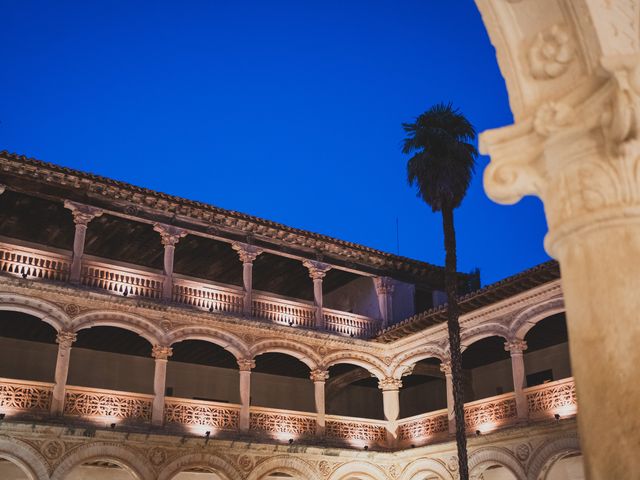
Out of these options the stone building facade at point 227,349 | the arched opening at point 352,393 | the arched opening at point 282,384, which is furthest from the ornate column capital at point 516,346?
the arched opening at point 282,384

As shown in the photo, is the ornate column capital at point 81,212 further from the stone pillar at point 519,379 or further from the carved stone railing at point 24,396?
the stone pillar at point 519,379

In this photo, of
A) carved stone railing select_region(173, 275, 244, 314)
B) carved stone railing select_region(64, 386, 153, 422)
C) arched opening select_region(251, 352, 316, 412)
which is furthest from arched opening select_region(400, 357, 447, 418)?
carved stone railing select_region(64, 386, 153, 422)

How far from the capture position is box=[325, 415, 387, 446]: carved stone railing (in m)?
22.8

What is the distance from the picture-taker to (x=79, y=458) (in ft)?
59.3

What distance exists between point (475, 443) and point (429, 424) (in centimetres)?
223

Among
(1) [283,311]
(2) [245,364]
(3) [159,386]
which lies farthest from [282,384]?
(3) [159,386]

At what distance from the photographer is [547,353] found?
959 inches

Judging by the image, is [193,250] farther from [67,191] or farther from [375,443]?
[375,443]

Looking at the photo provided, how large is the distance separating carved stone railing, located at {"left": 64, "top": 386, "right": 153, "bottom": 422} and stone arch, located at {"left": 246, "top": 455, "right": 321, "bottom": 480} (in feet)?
11.4

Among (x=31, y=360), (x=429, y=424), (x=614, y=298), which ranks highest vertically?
(x=31, y=360)

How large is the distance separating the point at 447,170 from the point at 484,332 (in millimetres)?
4810

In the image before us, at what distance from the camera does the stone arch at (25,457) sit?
17188mm

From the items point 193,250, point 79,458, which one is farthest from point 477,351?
point 79,458

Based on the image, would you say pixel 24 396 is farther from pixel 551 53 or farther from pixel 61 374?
pixel 551 53
